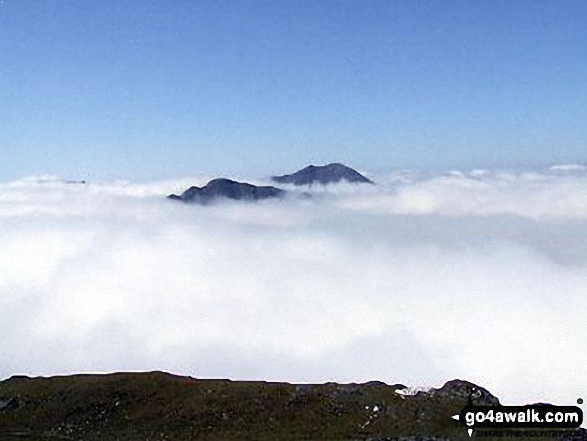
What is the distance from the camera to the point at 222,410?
93.2 meters

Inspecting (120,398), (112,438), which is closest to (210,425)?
(112,438)

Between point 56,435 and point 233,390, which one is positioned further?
point 233,390

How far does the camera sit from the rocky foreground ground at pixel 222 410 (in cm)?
8325

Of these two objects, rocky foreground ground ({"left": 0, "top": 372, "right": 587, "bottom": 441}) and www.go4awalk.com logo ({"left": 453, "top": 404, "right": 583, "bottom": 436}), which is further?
rocky foreground ground ({"left": 0, "top": 372, "right": 587, "bottom": 441})

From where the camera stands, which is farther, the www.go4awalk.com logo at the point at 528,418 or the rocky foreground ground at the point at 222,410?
the rocky foreground ground at the point at 222,410

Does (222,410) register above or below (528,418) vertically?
above

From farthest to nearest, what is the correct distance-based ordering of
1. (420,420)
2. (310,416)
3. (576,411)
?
(310,416) < (420,420) < (576,411)

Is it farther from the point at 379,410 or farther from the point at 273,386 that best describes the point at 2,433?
the point at 379,410

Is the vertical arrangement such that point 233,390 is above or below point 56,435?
above

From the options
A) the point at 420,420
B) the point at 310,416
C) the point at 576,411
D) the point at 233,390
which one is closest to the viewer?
the point at 576,411

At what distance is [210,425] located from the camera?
89.4 metres

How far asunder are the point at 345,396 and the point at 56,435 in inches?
1570

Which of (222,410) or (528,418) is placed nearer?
(528,418)

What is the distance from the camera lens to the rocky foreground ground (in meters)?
83.2
